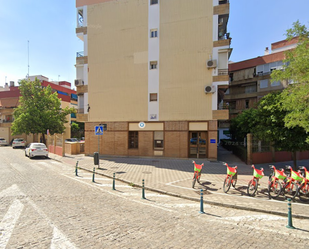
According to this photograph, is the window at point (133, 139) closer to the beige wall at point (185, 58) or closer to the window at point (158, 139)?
the window at point (158, 139)

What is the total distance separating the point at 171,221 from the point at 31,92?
33026 millimetres

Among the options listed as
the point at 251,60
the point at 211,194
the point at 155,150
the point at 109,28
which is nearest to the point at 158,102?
the point at 155,150

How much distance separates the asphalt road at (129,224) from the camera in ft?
14.0

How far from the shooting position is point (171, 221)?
5383 millimetres

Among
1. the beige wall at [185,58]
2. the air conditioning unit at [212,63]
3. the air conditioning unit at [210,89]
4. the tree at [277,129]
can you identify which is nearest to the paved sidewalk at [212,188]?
the tree at [277,129]

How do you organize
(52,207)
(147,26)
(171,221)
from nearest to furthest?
(171,221) → (52,207) → (147,26)

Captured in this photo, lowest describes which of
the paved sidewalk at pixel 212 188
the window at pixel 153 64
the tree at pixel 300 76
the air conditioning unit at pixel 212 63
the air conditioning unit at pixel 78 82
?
the paved sidewalk at pixel 212 188

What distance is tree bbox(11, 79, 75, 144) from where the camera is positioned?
28141 millimetres

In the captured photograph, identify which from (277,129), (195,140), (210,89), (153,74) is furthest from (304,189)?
(153,74)

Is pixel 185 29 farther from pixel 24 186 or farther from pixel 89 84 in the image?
pixel 24 186

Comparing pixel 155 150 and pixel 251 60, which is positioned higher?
pixel 251 60

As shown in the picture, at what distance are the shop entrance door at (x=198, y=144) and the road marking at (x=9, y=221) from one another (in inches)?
528

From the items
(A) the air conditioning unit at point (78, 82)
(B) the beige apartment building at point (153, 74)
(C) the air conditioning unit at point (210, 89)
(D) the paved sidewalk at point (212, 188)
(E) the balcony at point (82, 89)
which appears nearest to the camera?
(D) the paved sidewalk at point (212, 188)

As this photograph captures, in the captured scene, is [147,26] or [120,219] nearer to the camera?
[120,219]
